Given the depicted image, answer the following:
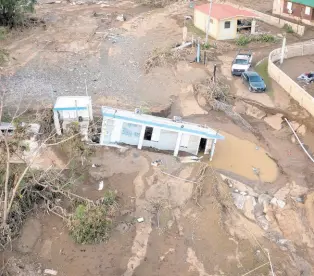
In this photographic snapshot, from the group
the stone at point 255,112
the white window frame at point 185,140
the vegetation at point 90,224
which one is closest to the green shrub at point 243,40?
the stone at point 255,112

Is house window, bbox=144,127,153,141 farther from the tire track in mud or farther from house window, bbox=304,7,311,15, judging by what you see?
house window, bbox=304,7,311,15

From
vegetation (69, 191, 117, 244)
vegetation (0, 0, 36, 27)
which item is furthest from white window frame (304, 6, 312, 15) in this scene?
vegetation (69, 191, 117, 244)

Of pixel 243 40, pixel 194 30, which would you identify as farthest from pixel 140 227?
pixel 194 30

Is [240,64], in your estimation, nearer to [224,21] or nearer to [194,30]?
[224,21]

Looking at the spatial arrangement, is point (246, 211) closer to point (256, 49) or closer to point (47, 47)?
point (256, 49)

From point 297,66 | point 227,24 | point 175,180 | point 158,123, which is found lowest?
point 297,66
